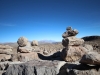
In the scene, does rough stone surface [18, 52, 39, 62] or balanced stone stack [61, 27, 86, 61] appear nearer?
balanced stone stack [61, 27, 86, 61]

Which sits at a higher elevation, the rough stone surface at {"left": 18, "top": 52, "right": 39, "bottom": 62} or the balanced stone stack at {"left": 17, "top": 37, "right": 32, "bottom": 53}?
the balanced stone stack at {"left": 17, "top": 37, "right": 32, "bottom": 53}

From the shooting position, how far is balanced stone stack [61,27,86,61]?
12719mm

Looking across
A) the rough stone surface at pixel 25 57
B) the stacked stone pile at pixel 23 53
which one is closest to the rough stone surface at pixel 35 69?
the rough stone surface at pixel 25 57

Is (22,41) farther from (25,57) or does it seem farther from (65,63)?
(65,63)

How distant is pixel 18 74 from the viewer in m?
11.4

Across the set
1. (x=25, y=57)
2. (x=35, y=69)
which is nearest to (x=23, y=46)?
(x=25, y=57)

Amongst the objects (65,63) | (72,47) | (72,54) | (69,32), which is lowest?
(65,63)

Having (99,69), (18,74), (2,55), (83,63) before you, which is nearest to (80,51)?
→ (83,63)

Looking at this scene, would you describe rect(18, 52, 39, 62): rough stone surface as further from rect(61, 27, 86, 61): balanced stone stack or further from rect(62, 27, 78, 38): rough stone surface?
rect(62, 27, 78, 38): rough stone surface

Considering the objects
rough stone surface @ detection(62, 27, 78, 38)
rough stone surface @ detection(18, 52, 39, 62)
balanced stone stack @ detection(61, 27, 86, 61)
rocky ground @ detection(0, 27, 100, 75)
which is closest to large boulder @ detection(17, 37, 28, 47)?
rocky ground @ detection(0, 27, 100, 75)

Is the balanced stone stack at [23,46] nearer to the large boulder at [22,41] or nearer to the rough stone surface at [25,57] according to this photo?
the large boulder at [22,41]

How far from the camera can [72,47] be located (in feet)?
43.4

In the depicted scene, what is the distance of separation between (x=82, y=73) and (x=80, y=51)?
4835 mm

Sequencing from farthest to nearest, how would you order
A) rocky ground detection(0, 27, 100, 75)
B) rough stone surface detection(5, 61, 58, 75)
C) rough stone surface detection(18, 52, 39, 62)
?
rough stone surface detection(18, 52, 39, 62)
rough stone surface detection(5, 61, 58, 75)
rocky ground detection(0, 27, 100, 75)
